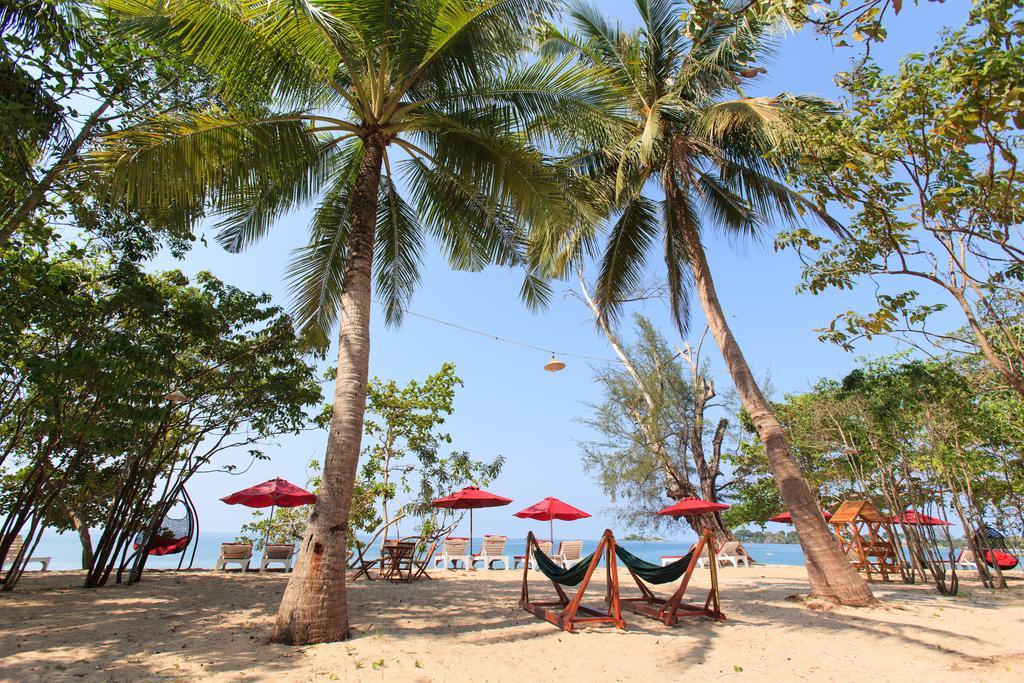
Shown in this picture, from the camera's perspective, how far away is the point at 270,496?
1245 cm

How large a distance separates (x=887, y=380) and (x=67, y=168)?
1719 cm

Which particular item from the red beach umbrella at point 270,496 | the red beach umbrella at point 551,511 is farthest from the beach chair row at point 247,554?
the red beach umbrella at point 551,511

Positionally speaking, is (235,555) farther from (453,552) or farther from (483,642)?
(483,642)

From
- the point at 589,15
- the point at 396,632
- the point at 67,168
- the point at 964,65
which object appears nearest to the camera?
the point at 964,65

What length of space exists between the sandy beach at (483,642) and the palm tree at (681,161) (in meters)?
1.94

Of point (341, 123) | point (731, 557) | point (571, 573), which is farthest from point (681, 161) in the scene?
point (731, 557)

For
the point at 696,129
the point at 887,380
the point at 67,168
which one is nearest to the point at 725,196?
the point at 696,129

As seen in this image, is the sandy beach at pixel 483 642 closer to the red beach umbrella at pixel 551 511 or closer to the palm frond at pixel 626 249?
the red beach umbrella at pixel 551 511

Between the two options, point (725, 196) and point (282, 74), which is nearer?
point (282, 74)

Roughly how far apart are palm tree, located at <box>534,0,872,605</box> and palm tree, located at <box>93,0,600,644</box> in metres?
1.45

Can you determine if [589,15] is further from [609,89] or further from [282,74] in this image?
[282,74]

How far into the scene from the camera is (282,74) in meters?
6.73

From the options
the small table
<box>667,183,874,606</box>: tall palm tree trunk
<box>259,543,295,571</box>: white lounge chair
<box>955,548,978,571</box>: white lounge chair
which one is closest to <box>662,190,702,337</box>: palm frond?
<box>667,183,874,606</box>: tall palm tree trunk

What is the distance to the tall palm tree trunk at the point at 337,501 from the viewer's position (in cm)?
527
